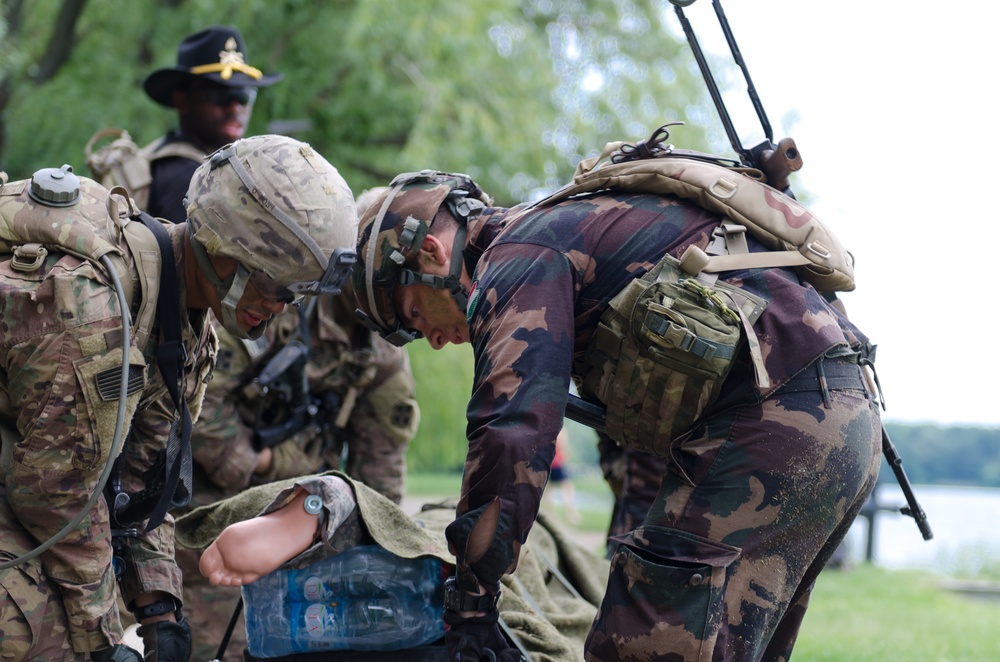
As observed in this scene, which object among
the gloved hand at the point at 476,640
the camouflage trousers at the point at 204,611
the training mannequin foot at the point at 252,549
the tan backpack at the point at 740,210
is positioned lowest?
the camouflage trousers at the point at 204,611

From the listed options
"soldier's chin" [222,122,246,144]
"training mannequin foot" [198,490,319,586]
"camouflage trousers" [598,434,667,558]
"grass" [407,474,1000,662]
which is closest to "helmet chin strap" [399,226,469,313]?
"training mannequin foot" [198,490,319,586]

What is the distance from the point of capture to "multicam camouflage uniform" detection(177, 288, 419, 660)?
14.6ft

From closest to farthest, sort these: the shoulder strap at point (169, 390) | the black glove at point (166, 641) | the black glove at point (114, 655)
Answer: the black glove at point (114, 655) → the shoulder strap at point (169, 390) → the black glove at point (166, 641)

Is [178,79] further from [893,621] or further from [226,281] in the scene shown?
[893,621]

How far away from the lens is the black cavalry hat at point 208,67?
5258 mm

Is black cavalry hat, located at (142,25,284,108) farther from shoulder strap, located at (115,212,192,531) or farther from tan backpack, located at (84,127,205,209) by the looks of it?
shoulder strap, located at (115,212,192,531)

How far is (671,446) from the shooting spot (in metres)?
2.79

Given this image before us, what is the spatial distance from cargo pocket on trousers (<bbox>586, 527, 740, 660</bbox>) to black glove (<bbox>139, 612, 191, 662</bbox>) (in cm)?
121

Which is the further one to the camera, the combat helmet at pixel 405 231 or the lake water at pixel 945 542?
the lake water at pixel 945 542

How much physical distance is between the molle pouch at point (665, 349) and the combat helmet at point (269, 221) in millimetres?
765

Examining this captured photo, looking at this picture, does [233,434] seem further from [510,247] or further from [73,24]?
[73,24]

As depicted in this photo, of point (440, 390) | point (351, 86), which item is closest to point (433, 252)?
point (351, 86)

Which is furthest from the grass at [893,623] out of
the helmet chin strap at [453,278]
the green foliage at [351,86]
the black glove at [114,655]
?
the green foliage at [351,86]

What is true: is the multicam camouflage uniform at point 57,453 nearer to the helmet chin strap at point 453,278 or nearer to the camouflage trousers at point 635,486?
the helmet chin strap at point 453,278
